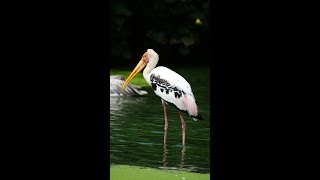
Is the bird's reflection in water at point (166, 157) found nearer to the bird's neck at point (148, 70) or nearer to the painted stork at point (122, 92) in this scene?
the bird's neck at point (148, 70)

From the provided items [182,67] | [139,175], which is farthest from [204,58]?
[139,175]

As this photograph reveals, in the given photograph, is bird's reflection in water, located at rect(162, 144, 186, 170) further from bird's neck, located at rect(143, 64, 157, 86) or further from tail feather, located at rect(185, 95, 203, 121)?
bird's neck, located at rect(143, 64, 157, 86)

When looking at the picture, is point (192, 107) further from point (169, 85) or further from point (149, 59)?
point (149, 59)

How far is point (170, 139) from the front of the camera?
7230 millimetres

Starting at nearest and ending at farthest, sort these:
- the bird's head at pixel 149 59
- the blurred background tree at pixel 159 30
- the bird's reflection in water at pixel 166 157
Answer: the bird's reflection in water at pixel 166 157 → the bird's head at pixel 149 59 → the blurred background tree at pixel 159 30

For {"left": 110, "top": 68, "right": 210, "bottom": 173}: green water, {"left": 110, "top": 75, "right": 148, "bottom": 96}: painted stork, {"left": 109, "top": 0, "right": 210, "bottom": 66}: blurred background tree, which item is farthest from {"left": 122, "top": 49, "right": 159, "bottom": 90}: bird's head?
{"left": 110, "top": 75, "right": 148, "bottom": 96}: painted stork

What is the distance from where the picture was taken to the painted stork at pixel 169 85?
709 centimetres

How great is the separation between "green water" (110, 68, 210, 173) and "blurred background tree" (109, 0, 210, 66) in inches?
9.1

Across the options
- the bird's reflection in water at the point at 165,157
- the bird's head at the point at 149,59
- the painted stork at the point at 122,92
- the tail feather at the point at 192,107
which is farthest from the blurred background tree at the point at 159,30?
the painted stork at the point at 122,92

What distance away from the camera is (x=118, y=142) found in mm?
7273

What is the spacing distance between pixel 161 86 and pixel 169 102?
15 centimetres

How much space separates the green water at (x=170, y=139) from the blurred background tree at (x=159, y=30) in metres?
0.23

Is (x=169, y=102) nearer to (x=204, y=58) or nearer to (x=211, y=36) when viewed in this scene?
(x=204, y=58)

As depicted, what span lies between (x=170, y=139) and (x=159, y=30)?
97 centimetres
